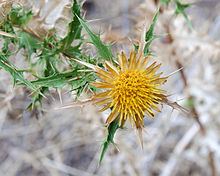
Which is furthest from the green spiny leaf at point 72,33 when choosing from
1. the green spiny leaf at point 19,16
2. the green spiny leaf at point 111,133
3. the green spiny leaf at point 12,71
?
the green spiny leaf at point 111,133

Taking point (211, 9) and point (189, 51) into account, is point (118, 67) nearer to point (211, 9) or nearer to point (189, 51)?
point (189, 51)

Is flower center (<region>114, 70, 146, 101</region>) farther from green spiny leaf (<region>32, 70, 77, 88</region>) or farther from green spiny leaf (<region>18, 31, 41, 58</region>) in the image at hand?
green spiny leaf (<region>18, 31, 41, 58</region>)

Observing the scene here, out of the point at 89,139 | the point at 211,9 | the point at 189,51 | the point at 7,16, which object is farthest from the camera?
the point at 211,9

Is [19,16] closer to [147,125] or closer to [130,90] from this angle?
[130,90]

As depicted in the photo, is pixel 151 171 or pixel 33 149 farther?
pixel 33 149

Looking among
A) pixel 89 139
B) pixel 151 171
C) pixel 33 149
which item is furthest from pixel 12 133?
pixel 151 171

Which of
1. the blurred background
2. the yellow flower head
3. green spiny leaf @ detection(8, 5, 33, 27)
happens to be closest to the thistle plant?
the yellow flower head

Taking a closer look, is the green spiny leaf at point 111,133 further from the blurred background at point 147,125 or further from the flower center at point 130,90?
the blurred background at point 147,125
